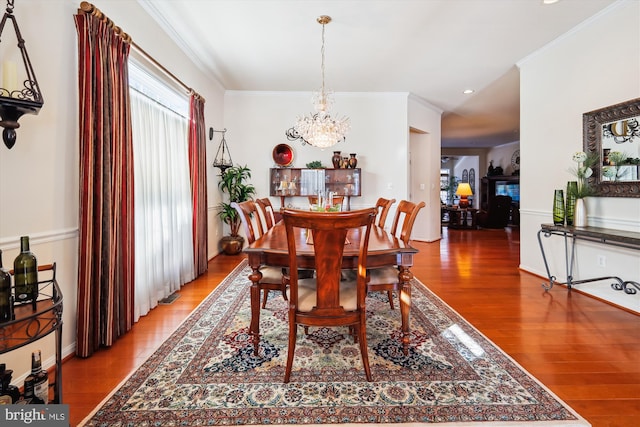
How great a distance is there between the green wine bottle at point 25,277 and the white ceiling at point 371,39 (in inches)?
102

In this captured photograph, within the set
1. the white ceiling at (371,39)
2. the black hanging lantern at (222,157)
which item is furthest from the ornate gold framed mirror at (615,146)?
the black hanging lantern at (222,157)

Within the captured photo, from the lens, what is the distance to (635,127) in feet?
9.18

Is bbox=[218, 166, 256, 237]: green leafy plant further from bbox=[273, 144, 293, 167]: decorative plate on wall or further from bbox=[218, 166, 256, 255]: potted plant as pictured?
bbox=[273, 144, 293, 167]: decorative plate on wall

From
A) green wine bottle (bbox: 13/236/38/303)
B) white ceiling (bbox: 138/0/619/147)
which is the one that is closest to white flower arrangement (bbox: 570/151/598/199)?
white ceiling (bbox: 138/0/619/147)

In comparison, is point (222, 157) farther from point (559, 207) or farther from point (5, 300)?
point (559, 207)

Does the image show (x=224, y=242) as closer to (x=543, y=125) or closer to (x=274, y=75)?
(x=274, y=75)

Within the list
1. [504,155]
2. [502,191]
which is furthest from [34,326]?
[504,155]

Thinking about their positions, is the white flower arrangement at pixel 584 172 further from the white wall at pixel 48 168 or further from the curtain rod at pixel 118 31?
the white wall at pixel 48 168

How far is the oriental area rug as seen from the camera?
147 centimetres

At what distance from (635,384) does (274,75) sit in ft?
16.3

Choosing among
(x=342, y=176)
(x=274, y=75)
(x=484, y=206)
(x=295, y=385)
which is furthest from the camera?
(x=484, y=206)

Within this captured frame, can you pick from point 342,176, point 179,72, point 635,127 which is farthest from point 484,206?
point 179,72

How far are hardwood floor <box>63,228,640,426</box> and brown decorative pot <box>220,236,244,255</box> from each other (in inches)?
37.4

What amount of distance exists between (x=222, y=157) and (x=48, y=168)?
339cm
